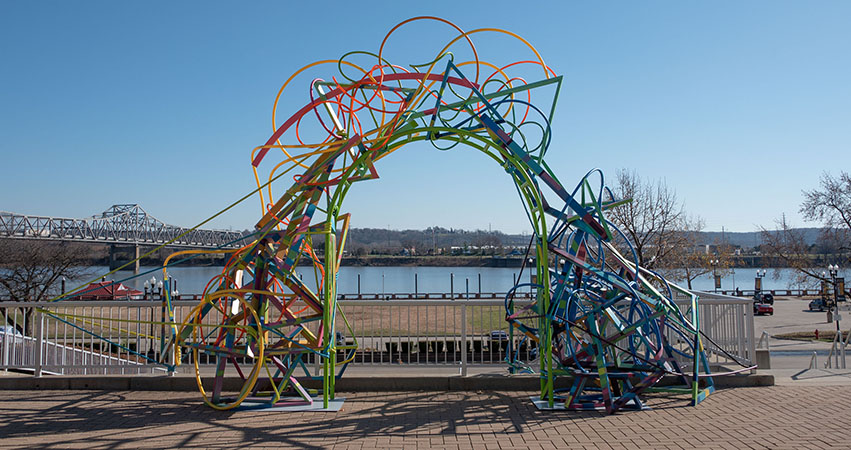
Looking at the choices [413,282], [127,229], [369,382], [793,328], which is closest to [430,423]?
[369,382]

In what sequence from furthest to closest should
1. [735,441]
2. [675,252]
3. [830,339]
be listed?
[675,252] → [830,339] → [735,441]

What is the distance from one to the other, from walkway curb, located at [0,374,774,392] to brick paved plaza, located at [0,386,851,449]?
0.72 ft

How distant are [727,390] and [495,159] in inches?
154

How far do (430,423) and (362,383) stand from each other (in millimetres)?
1630

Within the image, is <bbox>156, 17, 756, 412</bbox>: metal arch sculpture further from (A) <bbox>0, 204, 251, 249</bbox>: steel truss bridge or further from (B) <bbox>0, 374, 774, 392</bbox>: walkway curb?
(A) <bbox>0, 204, 251, 249</bbox>: steel truss bridge

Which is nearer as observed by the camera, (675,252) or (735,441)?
(735,441)

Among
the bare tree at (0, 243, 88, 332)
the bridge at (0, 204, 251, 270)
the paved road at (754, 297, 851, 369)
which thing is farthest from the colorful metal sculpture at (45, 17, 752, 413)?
the bridge at (0, 204, 251, 270)

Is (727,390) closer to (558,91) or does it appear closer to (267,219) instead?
(558,91)

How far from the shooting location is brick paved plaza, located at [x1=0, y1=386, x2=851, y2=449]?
528 centimetres

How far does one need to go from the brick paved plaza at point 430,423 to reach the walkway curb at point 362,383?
8.6 inches

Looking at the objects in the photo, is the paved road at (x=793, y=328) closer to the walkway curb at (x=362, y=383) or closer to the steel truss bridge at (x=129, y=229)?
the walkway curb at (x=362, y=383)

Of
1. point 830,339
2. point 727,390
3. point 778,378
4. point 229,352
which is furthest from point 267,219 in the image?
point 830,339

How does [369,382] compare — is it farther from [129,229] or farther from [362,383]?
[129,229]

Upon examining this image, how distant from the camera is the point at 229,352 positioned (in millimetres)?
6305
